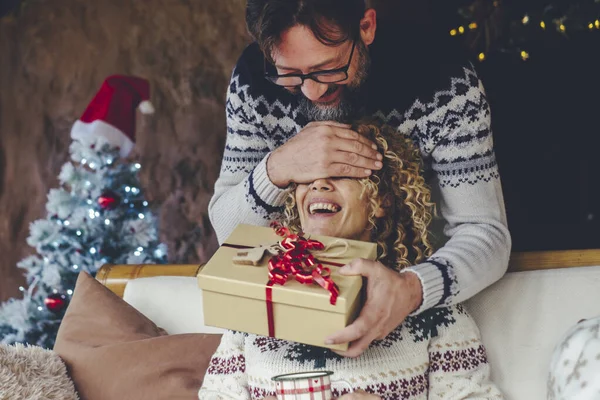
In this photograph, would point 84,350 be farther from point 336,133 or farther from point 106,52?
point 106,52

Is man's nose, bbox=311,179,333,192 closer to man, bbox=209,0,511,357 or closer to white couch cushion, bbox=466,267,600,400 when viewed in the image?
man, bbox=209,0,511,357

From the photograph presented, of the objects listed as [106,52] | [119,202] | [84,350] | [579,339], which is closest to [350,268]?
[579,339]

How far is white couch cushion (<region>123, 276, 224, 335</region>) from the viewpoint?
1921 mm

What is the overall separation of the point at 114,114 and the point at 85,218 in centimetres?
40

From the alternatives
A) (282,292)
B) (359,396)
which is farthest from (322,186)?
(359,396)

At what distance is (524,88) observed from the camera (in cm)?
289

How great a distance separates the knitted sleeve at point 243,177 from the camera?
1581 mm

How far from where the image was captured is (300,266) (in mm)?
1275

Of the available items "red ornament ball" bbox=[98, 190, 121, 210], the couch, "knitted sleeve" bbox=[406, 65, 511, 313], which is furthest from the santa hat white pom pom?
"knitted sleeve" bbox=[406, 65, 511, 313]

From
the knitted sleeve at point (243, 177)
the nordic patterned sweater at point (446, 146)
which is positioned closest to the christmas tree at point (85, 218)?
the knitted sleeve at point (243, 177)

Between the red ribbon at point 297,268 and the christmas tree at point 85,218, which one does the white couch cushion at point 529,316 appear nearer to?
the red ribbon at point 297,268

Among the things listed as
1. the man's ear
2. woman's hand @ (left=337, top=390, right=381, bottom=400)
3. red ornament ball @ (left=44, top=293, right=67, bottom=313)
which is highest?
the man's ear

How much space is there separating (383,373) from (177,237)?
1936 mm

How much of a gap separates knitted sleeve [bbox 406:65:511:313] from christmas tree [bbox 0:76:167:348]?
1.36m
